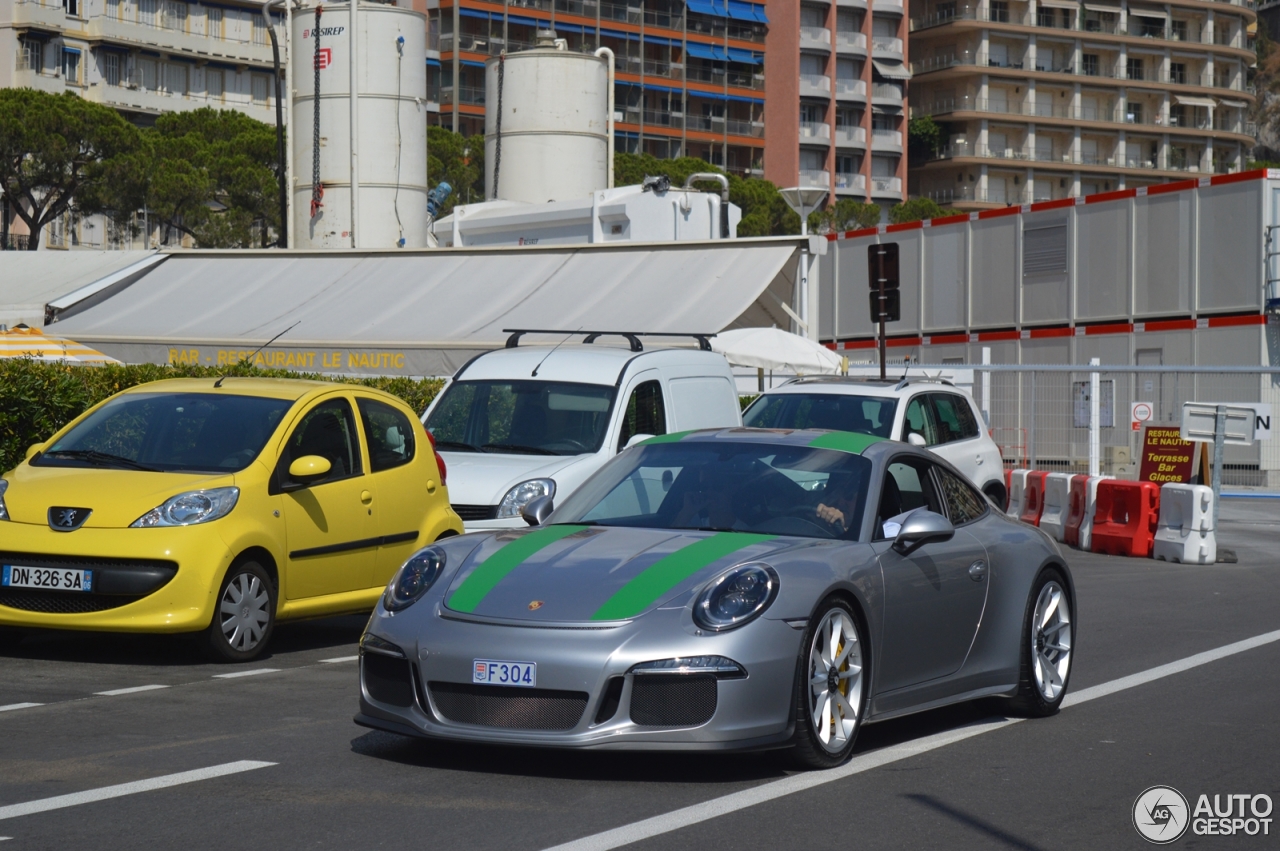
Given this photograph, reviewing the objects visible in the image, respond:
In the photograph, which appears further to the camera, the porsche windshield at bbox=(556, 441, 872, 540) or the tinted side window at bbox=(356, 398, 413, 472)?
the tinted side window at bbox=(356, 398, 413, 472)

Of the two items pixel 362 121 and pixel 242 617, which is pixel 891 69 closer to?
pixel 362 121

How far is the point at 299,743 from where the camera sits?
6949 mm

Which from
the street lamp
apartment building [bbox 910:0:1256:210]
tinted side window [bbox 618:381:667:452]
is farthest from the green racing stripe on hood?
apartment building [bbox 910:0:1256:210]

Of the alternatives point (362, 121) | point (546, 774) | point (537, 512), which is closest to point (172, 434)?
point (537, 512)

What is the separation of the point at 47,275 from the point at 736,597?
31306 millimetres

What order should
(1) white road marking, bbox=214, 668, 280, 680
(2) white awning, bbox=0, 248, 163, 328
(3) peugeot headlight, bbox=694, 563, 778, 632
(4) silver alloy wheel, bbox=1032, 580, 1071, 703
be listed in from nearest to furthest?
(3) peugeot headlight, bbox=694, 563, 778, 632 → (4) silver alloy wheel, bbox=1032, 580, 1071, 703 → (1) white road marking, bbox=214, 668, 280, 680 → (2) white awning, bbox=0, 248, 163, 328

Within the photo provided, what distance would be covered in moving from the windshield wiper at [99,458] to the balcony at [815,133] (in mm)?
103477

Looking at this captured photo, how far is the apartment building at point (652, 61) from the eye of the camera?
100312 millimetres

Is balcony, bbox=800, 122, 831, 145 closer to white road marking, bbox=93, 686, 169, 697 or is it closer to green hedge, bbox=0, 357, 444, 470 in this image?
green hedge, bbox=0, 357, 444, 470

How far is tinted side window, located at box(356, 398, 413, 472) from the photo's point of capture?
34.9 feet

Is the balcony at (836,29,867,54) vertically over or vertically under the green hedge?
over

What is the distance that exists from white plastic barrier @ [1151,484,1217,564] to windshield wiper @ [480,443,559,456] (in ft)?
26.3

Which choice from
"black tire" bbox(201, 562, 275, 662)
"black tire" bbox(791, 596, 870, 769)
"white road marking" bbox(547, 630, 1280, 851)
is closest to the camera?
"white road marking" bbox(547, 630, 1280, 851)

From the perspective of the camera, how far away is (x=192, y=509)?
9320mm
